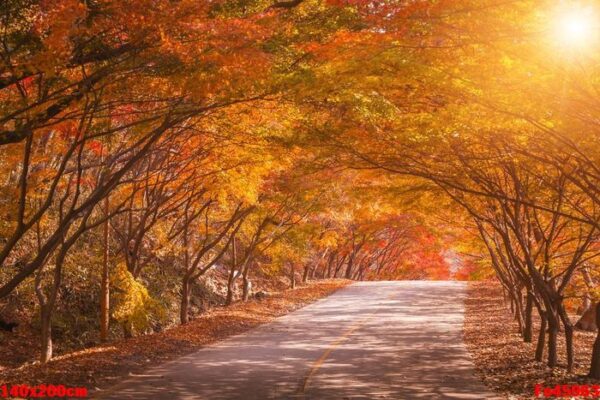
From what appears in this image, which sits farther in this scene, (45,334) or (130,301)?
(130,301)

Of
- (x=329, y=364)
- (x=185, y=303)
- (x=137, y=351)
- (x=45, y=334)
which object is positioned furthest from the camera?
(x=185, y=303)

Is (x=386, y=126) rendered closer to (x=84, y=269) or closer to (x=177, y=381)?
(x=177, y=381)

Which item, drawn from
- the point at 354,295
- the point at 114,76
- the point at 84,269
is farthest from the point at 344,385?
the point at 354,295

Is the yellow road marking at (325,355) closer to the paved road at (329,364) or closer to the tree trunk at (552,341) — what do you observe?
the paved road at (329,364)

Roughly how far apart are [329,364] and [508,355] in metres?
5.16

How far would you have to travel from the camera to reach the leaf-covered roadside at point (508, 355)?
12661 mm

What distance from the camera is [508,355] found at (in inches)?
651

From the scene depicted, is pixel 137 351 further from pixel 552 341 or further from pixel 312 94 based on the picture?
pixel 552 341

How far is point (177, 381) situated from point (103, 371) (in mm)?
1856

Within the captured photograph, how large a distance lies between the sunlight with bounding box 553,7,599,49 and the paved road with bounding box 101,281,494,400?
248 inches

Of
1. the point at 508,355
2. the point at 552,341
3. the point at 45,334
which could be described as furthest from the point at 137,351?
the point at 552,341

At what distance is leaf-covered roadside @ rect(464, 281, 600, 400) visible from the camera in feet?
41.5

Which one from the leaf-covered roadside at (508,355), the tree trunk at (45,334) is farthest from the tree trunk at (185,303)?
the leaf-covered roadside at (508,355)

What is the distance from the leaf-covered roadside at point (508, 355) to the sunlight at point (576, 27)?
20.8ft
